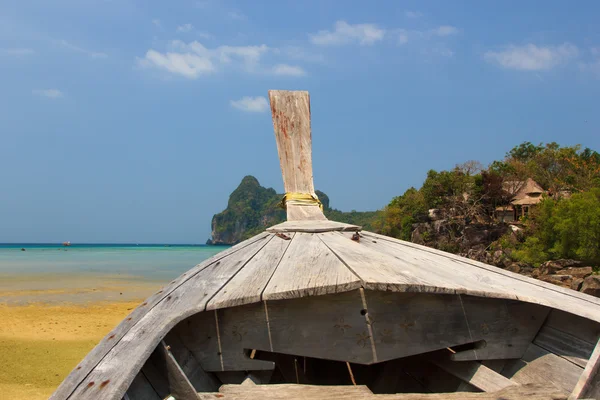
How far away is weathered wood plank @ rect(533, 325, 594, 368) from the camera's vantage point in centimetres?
155

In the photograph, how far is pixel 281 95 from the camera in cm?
437

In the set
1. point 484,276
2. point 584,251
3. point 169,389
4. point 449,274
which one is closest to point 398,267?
point 449,274

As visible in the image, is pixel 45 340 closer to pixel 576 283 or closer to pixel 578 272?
pixel 576 283

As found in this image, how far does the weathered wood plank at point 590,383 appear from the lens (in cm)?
127

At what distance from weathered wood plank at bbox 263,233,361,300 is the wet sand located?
4.00 metres

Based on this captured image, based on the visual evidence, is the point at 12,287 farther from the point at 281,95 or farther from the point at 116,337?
the point at 116,337

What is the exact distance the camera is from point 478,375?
63.1 inches

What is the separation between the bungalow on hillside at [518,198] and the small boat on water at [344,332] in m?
23.3

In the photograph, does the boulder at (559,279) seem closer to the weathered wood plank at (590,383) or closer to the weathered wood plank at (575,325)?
the weathered wood plank at (575,325)

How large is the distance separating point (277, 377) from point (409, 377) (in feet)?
2.35

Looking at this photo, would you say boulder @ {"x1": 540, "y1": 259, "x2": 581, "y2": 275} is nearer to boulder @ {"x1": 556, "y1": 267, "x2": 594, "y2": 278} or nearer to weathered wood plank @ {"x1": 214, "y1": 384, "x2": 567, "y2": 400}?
boulder @ {"x1": 556, "y1": 267, "x2": 594, "y2": 278}

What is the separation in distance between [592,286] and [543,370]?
1130 cm

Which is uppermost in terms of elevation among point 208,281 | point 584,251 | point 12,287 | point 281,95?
point 281,95

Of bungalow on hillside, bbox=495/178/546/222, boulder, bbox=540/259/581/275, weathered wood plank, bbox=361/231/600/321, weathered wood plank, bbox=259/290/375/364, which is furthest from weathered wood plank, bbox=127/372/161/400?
bungalow on hillside, bbox=495/178/546/222
